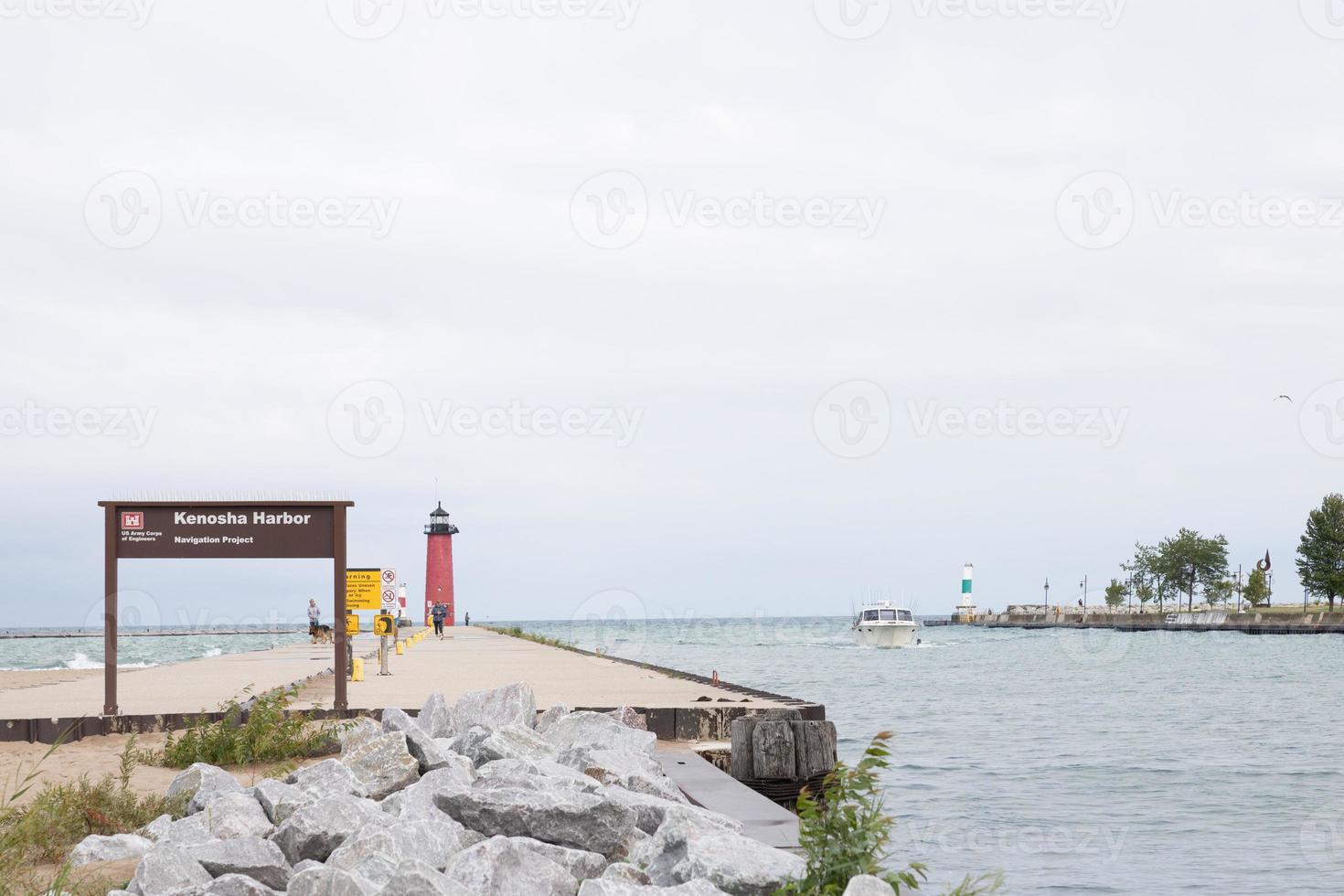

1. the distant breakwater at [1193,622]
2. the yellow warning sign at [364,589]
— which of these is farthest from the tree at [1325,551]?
the yellow warning sign at [364,589]

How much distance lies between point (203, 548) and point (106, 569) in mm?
1099

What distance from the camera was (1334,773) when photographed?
2062cm

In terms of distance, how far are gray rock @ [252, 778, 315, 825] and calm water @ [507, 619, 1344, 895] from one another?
6.16m

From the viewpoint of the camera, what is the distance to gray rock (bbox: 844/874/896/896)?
5.67m

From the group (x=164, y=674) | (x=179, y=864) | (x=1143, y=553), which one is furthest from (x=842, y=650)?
(x=1143, y=553)

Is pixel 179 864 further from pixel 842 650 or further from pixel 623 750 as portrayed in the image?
pixel 842 650

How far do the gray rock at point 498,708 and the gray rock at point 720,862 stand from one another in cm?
507

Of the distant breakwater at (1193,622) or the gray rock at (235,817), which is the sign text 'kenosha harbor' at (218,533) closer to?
the gray rock at (235,817)

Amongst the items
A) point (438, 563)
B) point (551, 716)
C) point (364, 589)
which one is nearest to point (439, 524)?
point (438, 563)

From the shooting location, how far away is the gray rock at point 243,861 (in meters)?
6.68

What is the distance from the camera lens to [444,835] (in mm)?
7172

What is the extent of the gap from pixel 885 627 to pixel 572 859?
6942cm

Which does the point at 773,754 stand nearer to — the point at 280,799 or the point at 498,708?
the point at 498,708

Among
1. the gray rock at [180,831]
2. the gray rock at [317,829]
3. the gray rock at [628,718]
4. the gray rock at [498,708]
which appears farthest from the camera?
the gray rock at [498,708]
